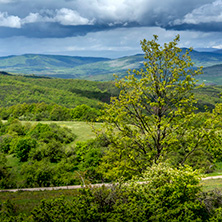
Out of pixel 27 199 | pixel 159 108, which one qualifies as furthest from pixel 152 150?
pixel 27 199

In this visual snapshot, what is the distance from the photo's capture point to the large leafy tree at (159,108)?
13.3m

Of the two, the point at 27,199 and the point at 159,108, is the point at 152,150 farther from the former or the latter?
the point at 27,199

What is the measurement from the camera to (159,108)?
13.7 meters

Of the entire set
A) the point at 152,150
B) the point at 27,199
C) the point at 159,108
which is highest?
the point at 159,108

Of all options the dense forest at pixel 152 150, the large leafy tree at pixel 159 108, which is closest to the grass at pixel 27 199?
the dense forest at pixel 152 150

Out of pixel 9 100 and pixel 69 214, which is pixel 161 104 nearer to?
pixel 69 214

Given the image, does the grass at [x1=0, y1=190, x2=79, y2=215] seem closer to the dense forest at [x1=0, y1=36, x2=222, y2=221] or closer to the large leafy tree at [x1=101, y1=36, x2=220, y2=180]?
the dense forest at [x1=0, y1=36, x2=222, y2=221]

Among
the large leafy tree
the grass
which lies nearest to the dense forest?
the large leafy tree

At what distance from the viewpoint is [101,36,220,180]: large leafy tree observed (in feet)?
43.5

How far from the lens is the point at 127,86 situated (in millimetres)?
14367

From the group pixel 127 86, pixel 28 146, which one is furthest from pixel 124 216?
pixel 28 146

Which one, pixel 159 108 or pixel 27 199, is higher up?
pixel 159 108

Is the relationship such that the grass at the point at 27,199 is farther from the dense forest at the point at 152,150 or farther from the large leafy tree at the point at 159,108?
the large leafy tree at the point at 159,108

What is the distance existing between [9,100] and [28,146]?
15444 centimetres
